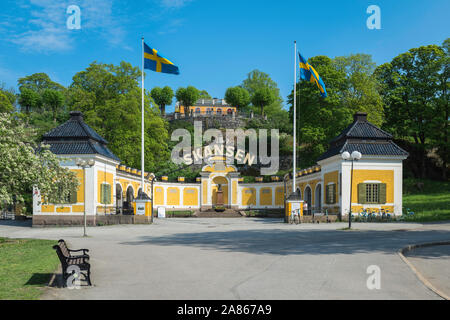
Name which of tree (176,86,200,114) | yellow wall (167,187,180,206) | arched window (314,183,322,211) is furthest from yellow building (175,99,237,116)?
arched window (314,183,322,211)

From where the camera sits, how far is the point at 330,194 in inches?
1236

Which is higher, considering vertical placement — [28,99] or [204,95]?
[204,95]

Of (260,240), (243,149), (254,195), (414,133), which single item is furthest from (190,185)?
(260,240)

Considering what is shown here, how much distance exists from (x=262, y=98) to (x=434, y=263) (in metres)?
77.5

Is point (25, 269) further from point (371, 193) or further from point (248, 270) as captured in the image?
point (371, 193)

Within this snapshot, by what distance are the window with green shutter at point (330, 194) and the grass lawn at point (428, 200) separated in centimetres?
529

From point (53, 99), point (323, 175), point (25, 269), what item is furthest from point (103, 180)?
point (53, 99)

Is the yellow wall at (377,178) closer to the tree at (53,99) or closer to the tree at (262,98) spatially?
the tree at (262,98)

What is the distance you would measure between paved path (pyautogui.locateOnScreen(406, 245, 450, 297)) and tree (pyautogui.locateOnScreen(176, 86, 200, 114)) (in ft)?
268

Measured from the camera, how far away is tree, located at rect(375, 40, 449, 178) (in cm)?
4278

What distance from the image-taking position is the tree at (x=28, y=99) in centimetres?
7338

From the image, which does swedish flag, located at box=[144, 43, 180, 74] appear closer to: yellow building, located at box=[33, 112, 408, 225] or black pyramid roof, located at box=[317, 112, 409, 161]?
yellow building, located at box=[33, 112, 408, 225]
